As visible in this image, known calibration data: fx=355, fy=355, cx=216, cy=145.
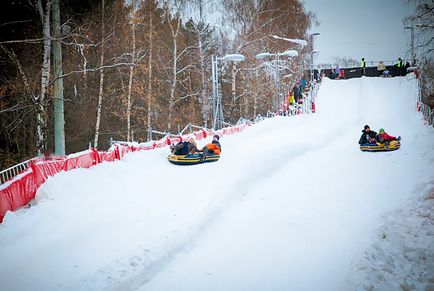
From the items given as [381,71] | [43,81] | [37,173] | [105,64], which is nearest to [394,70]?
[381,71]

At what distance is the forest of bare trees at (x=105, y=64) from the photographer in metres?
11.7

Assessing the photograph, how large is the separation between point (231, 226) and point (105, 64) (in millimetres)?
13148

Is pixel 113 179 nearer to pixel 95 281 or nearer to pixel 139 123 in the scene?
pixel 95 281

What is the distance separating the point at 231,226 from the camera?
7418 millimetres

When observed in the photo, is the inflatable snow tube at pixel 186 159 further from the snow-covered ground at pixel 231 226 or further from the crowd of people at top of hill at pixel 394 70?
the crowd of people at top of hill at pixel 394 70

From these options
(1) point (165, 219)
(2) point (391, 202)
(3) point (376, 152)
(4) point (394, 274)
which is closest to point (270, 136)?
(3) point (376, 152)

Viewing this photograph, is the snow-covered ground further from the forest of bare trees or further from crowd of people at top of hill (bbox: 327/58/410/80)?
crowd of people at top of hill (bbox: 327/58/410/80)

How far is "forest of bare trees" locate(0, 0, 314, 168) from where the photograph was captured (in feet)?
38.3

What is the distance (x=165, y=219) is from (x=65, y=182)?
2.72 m

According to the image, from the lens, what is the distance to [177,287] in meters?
5.15

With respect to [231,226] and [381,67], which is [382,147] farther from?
[381,67]

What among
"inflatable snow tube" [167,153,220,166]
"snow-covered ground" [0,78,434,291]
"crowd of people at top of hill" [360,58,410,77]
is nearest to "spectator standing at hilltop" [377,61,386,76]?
"crowd of people at top of hill" [360,58,410,77]

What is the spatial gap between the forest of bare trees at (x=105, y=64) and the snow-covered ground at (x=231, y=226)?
3.42 m

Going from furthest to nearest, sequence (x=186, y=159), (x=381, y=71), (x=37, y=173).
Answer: (x=381, y=71) < (x=186, y=159) < (x=37, y=173)
